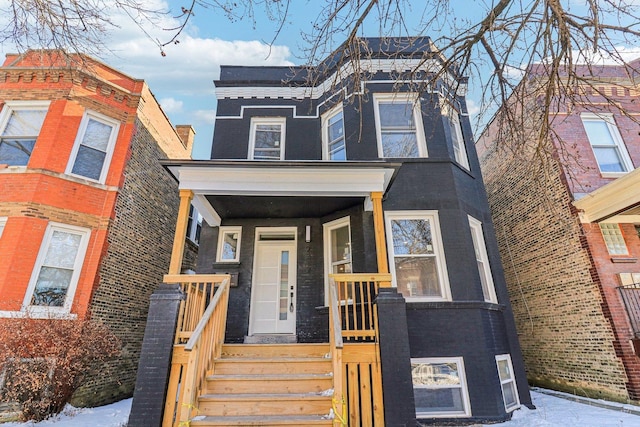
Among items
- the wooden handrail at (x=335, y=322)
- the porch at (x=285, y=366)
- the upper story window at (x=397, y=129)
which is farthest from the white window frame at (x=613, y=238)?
the wooden handrail at (x=335, y=322)

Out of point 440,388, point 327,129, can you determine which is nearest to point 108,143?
point 327,129

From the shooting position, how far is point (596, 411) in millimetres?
5766

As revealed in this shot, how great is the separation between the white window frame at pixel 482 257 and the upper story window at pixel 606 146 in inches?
147

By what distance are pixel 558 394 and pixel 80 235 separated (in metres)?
11.3

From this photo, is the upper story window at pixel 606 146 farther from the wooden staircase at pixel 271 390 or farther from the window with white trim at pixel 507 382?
the wooden staircase at pixel 271 390

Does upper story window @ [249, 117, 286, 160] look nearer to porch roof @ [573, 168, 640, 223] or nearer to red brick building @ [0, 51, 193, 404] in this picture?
red brick building @ [0, 51, 193, 404]

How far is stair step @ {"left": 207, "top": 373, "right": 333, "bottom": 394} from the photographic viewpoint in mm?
4406

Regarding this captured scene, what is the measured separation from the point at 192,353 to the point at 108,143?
6.81 metres

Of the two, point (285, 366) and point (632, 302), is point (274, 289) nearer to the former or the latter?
point (285, 366)

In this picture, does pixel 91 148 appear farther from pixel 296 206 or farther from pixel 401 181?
pixel 401 181

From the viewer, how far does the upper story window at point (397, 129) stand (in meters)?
7.48

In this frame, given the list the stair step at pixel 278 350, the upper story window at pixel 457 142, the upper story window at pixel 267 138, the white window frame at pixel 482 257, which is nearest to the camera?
the stair step at pixel 278 350

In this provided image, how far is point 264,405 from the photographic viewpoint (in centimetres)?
412

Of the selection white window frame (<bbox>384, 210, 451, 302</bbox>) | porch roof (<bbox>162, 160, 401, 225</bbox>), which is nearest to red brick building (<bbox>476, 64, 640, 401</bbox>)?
white window frame (<bbox>384, 210, 451, 302</bbox>)
